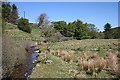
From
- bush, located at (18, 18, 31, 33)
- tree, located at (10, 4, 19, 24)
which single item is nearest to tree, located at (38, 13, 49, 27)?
tree, located at (10, 4, 19, 24)

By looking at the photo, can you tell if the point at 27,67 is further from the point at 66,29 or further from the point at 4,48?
the point at 66,29

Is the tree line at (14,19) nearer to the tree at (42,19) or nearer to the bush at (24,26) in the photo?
the bush at (24,26)

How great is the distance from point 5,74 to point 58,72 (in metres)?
3.81

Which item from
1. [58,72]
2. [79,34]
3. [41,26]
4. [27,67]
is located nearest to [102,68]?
[58,72]

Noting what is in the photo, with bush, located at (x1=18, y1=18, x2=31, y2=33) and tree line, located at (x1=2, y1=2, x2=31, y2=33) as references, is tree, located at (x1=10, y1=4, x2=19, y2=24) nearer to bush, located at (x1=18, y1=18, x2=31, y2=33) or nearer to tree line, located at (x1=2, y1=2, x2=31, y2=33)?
tree line, located at (x1=2, y1=2, x2=31, y2=33)

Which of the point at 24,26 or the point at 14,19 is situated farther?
the point at 14,19

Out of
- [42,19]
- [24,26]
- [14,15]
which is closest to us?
[24,26]

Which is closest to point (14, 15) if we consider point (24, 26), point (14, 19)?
point (14, 19)

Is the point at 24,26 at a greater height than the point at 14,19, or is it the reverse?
the point at 14,19

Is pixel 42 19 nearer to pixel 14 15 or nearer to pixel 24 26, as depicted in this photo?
pixel 14 15

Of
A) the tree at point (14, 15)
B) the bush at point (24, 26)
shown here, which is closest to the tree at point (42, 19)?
the tree at point (14, 15)

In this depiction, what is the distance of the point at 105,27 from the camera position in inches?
4355

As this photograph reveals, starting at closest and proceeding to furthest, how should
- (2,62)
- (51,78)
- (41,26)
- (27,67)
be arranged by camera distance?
1. (51,78)
2. (2,62)
3. (27,67)
4. (41,26)

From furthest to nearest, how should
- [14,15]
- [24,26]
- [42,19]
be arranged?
1. [42,19]
2. [14,15]
3. [24,26]
